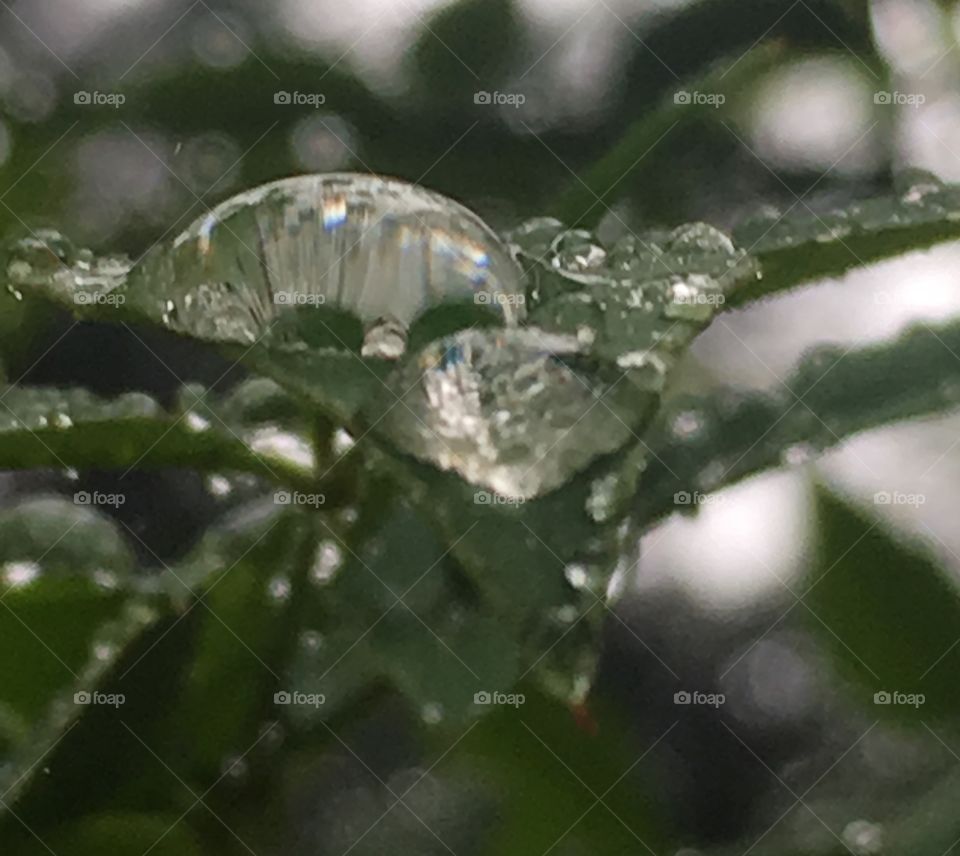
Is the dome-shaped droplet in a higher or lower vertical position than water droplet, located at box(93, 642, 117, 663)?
higher

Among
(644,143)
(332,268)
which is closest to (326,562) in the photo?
(332,268)

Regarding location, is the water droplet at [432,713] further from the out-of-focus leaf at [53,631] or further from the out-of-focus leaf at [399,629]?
the out-of-focus leaf at [53,631]

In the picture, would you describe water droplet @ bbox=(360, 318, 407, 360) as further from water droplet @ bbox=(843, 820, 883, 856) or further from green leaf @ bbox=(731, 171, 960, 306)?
water droplet @ bbox=(843, 820, 883, 856)

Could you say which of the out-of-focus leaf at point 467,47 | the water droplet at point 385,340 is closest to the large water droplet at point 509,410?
the water droplet at point 385,340

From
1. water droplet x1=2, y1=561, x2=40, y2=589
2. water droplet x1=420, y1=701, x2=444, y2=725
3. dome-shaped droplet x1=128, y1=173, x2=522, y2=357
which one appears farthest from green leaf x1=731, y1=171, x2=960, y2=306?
water droplet x1=2, y1=561, x2=40, y2=589

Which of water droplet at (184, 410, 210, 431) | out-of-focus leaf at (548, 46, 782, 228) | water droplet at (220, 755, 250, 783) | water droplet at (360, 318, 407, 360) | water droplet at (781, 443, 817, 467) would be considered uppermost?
out-of-focus leaf at (548, 46, 782, 228)

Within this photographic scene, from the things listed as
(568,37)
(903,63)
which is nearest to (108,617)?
(568,37)
